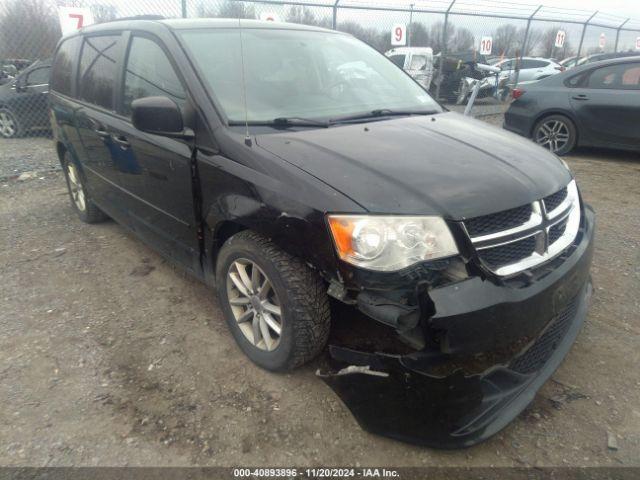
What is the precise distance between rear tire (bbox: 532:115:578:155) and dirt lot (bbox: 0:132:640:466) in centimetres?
413

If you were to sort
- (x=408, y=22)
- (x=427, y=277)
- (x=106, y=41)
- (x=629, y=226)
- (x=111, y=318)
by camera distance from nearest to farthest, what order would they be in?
(x=427, y=277) → (x=111, y=318) → (x=106, y=41) → (x=629, y=226) → (x=408, y=22)

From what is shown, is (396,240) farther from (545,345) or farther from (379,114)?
(379,114)

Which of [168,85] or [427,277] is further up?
[168,85]

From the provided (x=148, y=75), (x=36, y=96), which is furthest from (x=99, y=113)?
(x=36, y=96)

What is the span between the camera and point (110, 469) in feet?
6.58

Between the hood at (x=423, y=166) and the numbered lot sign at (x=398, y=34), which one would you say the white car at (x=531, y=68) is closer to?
the numbered lot sign at (x=398, y=34)

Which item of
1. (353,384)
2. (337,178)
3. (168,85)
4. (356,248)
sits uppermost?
(168,85)

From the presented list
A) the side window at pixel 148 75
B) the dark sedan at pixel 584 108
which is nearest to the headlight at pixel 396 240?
the side window at pixel 148 75

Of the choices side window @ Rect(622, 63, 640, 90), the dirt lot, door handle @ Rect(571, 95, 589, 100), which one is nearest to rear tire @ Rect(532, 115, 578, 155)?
door handle @ Rect(571, 95, 589, 100)

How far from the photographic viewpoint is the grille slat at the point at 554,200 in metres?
2.21

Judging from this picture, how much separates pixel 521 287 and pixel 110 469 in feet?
6.23

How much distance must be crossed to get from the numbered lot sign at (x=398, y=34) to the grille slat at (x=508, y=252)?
9.39 m

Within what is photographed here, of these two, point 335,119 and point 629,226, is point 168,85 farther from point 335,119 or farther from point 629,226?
point 629,226

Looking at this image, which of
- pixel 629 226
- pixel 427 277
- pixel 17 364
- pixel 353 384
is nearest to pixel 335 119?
pixel 427 277
